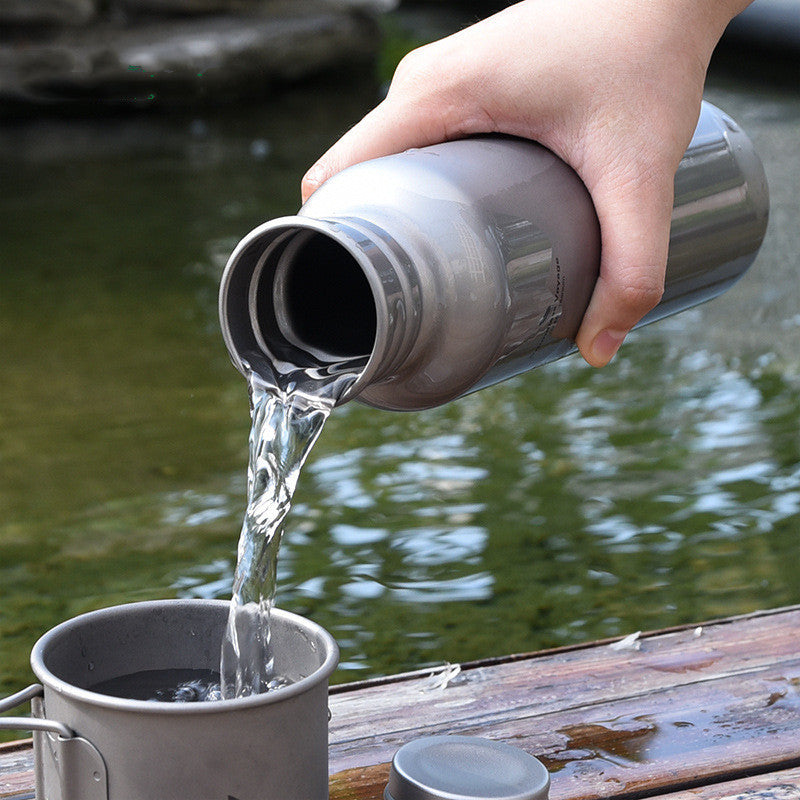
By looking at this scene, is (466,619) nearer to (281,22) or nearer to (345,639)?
(345,639)

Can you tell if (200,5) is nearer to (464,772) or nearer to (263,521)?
(263,521)

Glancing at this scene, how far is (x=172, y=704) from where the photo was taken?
819 mm

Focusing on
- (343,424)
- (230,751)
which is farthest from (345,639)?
(230,751)

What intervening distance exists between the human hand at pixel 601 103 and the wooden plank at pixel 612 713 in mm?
343

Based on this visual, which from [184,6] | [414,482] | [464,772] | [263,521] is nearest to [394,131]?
[263,521]

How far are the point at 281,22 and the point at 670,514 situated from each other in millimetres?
5580

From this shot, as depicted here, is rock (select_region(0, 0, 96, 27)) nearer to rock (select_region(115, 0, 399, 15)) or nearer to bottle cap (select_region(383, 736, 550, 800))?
rock (select_region(115, 0, 399, 15))

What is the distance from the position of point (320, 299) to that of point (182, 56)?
6.18 meters

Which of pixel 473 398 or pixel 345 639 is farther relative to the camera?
pixel 473 398

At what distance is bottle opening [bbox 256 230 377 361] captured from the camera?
1029mm

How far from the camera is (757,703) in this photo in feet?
4.21

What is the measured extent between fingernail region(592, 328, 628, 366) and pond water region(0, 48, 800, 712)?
801 mm

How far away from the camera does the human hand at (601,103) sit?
113 centimetres

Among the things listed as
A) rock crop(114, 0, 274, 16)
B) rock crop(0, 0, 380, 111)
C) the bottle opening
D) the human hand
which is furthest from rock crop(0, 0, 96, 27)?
the bottle opening
